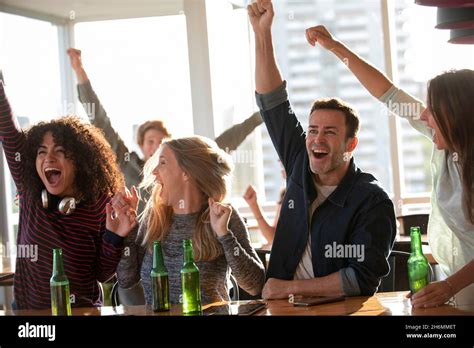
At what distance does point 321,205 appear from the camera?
2.76 m

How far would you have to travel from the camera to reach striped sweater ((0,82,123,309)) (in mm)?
2832

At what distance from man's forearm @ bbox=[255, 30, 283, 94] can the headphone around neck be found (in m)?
0.82

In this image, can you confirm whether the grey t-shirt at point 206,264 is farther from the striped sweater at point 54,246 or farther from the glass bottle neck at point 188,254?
the glass bottle neck at point 188,254

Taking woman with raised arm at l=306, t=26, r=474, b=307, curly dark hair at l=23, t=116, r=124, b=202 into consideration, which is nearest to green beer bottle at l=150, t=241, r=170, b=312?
curly dark hair at l=23, t=116, r=124, b=202

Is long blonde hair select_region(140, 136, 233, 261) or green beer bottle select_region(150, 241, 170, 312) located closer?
green beer bottle select_region(150, 241, 170, 312)

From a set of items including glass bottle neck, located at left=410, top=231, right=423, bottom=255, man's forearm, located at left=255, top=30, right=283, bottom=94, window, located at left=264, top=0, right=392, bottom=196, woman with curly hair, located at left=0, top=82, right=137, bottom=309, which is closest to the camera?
glass bottle neck, located at left=410, top=231, right=423, bottom=255

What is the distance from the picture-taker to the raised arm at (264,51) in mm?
2934

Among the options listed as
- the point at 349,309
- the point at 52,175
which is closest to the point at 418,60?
the point at 52,175

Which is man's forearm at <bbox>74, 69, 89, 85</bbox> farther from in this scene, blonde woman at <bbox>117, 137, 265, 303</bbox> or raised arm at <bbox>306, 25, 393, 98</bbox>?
raised arm at <bbox>306, 25, 393, 98</bbox>

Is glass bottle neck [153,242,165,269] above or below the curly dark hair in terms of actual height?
below

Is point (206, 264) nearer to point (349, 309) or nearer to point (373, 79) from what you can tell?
point (349, 309)

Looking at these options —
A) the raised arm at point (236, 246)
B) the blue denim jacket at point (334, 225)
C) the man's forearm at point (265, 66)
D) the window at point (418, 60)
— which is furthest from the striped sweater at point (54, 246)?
the window at point (418, 60)
